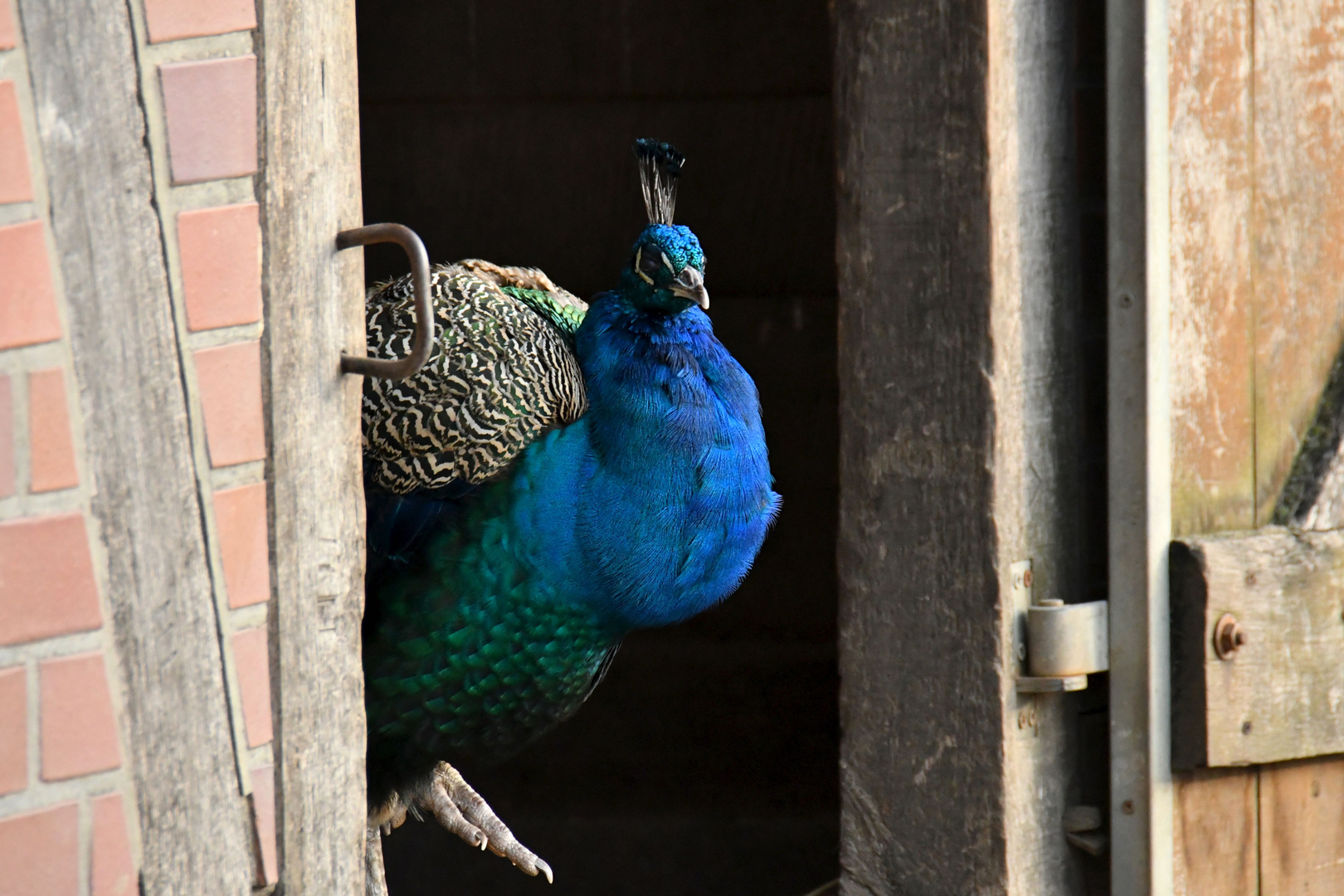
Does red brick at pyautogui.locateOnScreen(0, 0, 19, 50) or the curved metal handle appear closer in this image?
red brick at pyautogui.locateOnScreen(0, 0, 19, 50)

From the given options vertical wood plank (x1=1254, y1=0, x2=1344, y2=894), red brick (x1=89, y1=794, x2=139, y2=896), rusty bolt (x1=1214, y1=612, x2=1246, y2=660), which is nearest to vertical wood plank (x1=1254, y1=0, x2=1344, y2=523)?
Answer: vertical wood plank (x1=1254, y1=0, x2=1344, y2=894)

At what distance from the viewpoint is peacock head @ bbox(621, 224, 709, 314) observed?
165cm

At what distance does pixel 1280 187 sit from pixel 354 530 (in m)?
1.13

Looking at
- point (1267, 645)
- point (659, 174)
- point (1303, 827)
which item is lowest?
point (1303, 827)

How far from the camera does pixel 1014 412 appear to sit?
1.50m

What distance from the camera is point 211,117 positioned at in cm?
99

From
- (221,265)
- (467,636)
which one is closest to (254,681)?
(221,265)

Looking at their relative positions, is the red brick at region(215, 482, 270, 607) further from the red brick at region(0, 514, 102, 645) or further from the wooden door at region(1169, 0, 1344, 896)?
the wooden door at region(1169, 0, 1344, 896)

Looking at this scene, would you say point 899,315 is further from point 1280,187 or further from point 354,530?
point 354,530

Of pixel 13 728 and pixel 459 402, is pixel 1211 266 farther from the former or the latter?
pixel 13 728

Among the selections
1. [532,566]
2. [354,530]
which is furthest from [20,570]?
[532,566]

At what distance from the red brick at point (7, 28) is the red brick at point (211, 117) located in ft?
0.33

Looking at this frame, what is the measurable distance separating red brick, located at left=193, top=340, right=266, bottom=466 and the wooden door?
3.27 feet

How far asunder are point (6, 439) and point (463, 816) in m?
1.36
